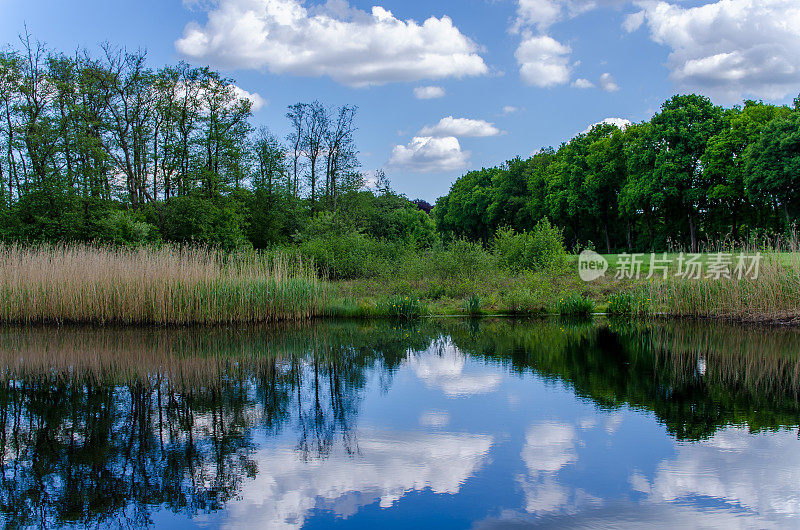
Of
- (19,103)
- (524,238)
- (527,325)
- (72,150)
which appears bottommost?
(527,325)

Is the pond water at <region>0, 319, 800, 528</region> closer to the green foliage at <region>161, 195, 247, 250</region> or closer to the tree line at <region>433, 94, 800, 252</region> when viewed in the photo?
the green foliage at <region>161, 195, 247, 250</region>

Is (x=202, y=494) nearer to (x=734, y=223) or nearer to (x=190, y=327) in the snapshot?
(x=190, y=327)

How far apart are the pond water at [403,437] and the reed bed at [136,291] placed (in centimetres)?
327

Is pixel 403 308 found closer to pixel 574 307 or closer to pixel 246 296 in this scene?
pixel 246 296

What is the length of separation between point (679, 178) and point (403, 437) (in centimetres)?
3245

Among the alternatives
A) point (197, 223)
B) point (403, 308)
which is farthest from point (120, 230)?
point (403, 308)

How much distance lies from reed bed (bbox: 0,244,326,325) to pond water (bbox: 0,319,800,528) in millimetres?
3266

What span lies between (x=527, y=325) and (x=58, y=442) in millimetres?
10378

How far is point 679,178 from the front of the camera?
108 ft

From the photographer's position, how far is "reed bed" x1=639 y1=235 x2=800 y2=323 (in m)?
12.5

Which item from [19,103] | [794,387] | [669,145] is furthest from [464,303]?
[669,145]

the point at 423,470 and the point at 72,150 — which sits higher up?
the point at 72,150

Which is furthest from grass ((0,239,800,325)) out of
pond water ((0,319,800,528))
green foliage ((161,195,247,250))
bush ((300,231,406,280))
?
green foliage ((161,195,247,250))

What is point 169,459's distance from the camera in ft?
16.2
